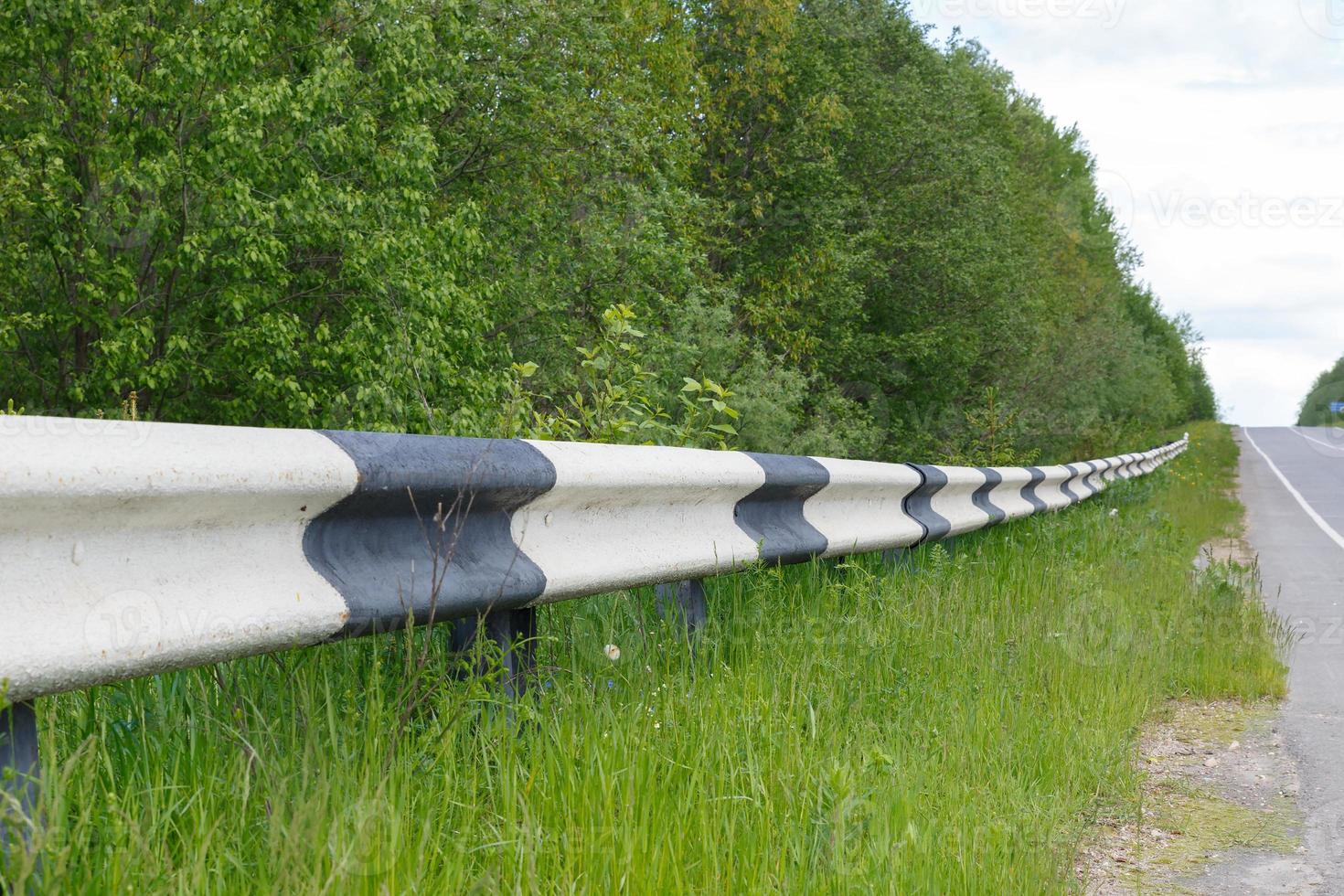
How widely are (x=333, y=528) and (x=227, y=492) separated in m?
0.34

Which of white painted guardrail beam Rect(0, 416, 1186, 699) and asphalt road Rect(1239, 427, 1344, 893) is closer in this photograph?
white painted guardrail beam Rect(0, 416, 1186, 699)

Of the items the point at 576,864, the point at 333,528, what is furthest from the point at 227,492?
the point at 576,864

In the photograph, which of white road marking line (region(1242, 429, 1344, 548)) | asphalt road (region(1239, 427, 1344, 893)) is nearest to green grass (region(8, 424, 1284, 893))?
asphalt road (region(1239, 427, 1344, 893))

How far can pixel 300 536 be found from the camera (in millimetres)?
1974

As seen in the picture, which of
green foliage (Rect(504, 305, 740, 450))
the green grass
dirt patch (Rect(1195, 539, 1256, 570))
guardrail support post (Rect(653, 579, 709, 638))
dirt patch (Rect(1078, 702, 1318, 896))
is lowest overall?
dirt patch (Rect(1078, 702, 1318, 896))

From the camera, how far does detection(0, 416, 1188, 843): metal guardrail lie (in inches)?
59.8

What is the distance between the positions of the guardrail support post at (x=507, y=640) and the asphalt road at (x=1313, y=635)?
1839 millimetres

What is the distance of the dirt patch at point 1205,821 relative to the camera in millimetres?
2803

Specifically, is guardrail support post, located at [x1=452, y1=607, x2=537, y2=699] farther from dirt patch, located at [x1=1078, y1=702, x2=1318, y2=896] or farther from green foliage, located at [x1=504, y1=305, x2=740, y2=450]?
green foliage, located at [x1=504, y1=305, x2=740, y2=450]

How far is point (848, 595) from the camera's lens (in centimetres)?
432

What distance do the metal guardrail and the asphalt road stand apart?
1762 millimetres

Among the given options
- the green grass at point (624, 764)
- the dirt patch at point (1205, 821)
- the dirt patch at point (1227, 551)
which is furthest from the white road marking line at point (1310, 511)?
the green grass at point (624, 764)

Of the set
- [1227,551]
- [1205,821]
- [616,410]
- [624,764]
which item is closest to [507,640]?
[624,764]

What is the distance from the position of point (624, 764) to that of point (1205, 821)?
184 centimetres
